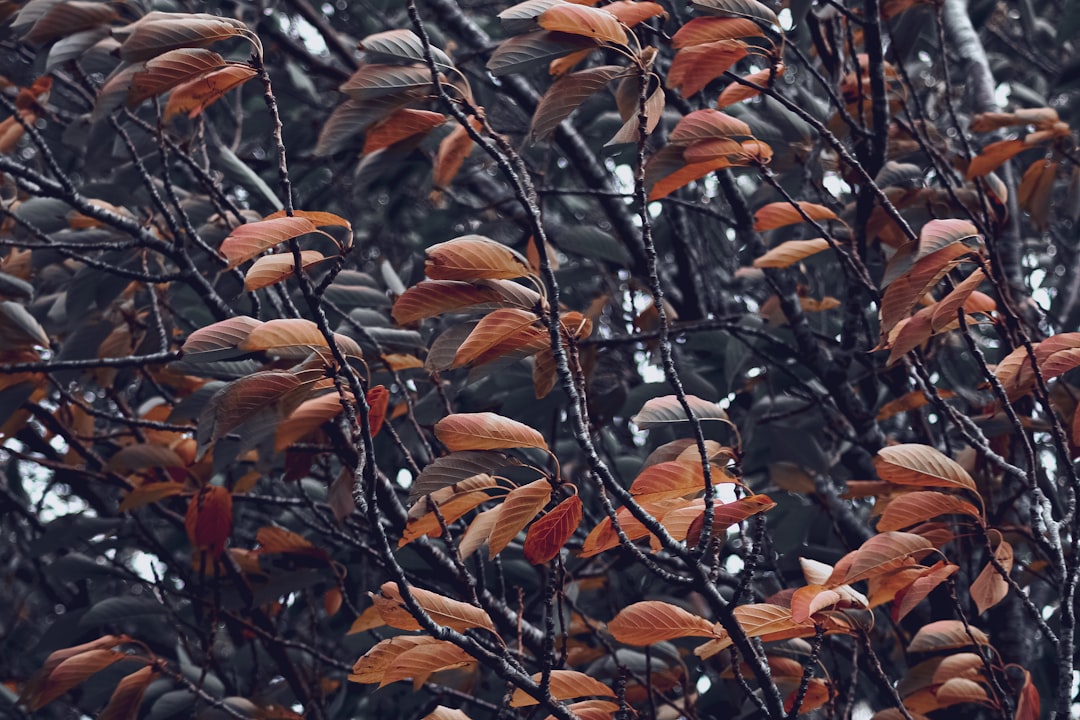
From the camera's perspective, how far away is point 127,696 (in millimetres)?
1727

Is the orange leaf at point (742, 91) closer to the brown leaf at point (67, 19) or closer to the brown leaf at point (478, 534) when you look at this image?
the brown leaf at point (478, 534)

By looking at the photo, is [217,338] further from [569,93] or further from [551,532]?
[569,93]

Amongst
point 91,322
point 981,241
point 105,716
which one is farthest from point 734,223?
point 105,716

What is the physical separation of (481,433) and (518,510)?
0.32 feet

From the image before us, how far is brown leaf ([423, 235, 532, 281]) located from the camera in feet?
3.81

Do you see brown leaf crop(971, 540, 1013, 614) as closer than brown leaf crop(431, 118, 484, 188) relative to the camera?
Yes

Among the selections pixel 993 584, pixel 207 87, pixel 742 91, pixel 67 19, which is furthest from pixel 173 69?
pixel 993 584

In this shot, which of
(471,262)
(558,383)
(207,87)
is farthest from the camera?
(558,383)

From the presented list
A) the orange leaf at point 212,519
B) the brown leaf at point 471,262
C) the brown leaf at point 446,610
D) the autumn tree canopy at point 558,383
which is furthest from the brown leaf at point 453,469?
the orange leaf at point 212,519

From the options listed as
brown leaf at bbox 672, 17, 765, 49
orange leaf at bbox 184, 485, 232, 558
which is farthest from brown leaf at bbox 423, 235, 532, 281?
orange leaf at bbox 184, 485, 232, 558

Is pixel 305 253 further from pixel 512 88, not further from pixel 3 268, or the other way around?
pixel 512 88

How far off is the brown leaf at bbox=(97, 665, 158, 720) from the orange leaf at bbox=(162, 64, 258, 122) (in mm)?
945

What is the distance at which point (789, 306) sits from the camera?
2.00 m

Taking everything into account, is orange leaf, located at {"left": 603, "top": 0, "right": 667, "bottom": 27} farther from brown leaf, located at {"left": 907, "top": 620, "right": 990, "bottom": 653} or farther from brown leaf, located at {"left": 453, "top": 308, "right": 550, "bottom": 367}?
brown leaf, located at {"left": 907, "top": 620, "right": 990, "bottom": 653}
